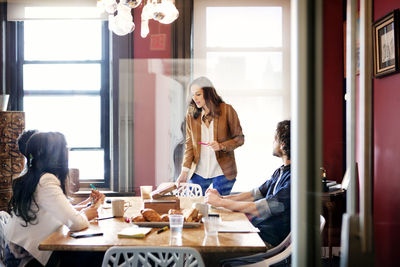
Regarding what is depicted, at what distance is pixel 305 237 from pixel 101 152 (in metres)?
3.27

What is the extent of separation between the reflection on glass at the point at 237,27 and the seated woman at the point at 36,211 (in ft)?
7.12

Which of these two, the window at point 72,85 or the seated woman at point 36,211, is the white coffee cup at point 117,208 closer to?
the seated woman at point 36,211

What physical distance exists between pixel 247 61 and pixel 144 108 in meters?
0.94

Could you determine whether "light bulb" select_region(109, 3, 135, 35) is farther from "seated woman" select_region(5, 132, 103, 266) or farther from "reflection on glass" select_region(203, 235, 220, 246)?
"reflection on glass" select_region(203, 235, 220, 246)

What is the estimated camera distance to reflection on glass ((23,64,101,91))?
11.6ft

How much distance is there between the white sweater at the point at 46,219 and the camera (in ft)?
5.14

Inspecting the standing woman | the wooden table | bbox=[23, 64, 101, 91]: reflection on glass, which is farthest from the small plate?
bbox=[23, 64, 101, 91]: reflection on glass

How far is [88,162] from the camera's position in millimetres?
3592

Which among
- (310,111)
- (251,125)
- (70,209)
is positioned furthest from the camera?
(251,125)

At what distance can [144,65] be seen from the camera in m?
3.48

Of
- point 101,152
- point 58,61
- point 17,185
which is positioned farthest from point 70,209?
point 58,61

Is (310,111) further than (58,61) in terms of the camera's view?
No

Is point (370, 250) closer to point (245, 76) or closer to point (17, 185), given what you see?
point (17, 185)

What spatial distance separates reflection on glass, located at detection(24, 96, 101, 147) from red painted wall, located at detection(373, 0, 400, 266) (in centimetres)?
249
